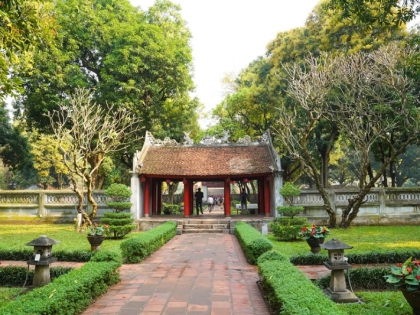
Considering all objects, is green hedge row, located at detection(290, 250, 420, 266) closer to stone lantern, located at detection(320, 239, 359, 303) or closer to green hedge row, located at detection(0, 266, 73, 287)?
stone lantern, located at detection(320, 239, 359, 303)

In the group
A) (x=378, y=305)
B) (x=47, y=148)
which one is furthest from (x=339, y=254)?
(x=47, y=148)

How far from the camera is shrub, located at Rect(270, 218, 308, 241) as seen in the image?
13.0m

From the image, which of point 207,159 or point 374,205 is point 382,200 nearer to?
point 374,205

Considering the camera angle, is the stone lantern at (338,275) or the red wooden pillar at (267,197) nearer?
the stone lantern at (338,275)

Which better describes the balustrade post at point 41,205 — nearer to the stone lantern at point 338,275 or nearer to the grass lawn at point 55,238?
the grass lawn at point 55,238

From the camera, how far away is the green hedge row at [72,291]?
4.47 metres

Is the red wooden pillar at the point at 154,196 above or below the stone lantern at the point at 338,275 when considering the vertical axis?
above

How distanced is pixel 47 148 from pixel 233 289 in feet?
106

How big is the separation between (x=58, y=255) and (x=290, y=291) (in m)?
6.86

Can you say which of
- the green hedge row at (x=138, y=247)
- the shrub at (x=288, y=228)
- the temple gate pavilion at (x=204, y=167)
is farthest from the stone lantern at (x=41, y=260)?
the temple gate pavilion at (x=204, y=167)

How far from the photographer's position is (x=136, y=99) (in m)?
20.9

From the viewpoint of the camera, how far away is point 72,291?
5320 millimetres

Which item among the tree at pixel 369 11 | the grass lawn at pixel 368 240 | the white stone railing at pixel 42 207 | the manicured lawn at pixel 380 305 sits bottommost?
the grass lawn at pixel 368 240

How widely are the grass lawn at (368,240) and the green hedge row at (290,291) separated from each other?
123 inches
